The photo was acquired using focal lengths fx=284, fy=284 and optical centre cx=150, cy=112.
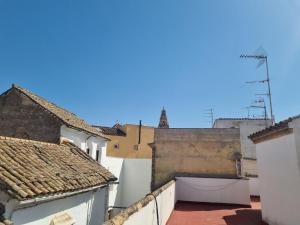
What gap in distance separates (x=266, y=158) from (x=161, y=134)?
38.9ft

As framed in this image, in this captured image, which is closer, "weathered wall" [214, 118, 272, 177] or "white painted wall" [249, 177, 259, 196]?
"white painted wall" [249, 177, 259, 196]

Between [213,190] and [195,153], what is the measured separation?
332 centimetres

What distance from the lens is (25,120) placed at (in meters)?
15.7

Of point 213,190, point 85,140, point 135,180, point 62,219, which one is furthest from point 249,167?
point 62,219

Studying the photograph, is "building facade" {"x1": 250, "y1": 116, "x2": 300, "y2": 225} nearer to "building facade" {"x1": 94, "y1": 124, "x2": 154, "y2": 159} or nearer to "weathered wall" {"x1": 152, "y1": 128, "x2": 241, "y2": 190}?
"weathered wall" {"x1": 152, "y1": 128, "x2": 241, "y2": 190}

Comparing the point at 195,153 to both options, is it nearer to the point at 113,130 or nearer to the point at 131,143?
the point at 131,143

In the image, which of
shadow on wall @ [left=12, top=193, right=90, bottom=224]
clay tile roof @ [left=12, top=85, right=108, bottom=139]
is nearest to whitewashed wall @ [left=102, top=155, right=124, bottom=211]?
clay tile roof @ [left=12, top=85, right=108, bottom=139]

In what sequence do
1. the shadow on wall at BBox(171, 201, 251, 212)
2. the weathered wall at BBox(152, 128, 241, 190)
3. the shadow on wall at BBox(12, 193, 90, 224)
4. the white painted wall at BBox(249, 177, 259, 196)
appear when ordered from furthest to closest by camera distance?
the white painted wall at BBox(249, 177, 259, 196) → the weathered wall at BBox(152, 128, 241, 190) → the shadow on wall at BBox(171, 201, 251, 212) → the shadow on wall at BBox(12, 193, 90, 224)

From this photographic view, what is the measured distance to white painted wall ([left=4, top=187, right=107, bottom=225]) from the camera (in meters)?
7.19

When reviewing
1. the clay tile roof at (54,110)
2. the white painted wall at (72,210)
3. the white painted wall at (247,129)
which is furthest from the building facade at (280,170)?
the white painted wall at (247,129)

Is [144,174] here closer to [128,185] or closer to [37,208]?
[128,185]

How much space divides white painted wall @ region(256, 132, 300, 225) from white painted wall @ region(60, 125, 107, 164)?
999cm

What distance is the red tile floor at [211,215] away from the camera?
497 inches

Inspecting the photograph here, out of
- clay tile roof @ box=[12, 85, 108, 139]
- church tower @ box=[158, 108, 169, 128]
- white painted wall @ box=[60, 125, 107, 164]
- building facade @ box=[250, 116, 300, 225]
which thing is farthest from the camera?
church tower @ box=[158, 108, 169, 128]
